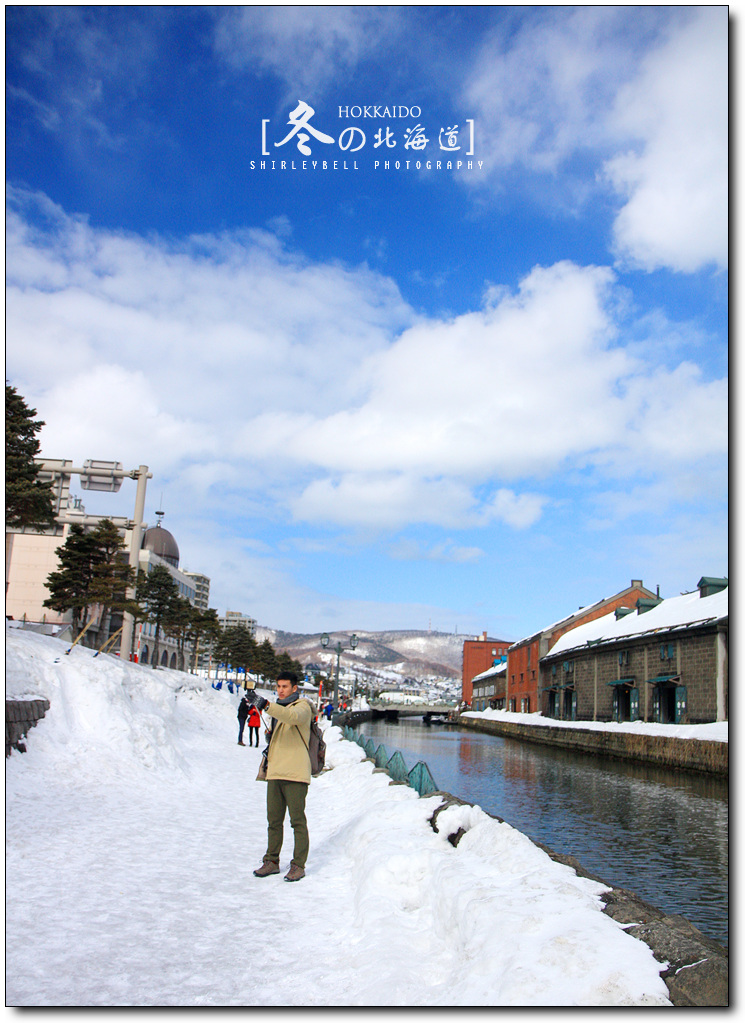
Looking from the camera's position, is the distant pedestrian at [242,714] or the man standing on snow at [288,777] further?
the distant pedestrian at [242,714]

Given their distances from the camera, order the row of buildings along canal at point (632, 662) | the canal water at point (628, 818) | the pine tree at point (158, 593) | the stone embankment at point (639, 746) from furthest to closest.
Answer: the pine tree at point (158, 593), the row of buildings along canal at point (632, 662), the stone embankment at point (639, 746), the canal water at point (628, 818)

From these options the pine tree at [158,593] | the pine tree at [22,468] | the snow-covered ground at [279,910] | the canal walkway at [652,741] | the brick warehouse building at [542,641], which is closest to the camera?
the snow-covered ground at [279,910]

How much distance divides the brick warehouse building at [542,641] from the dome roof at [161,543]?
6338 centimetres

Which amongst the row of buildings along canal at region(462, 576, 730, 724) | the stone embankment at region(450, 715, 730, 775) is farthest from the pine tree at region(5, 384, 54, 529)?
the stone embankment at region(450, 715, 730, 775)

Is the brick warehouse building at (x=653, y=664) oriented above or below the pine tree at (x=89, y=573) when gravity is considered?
below

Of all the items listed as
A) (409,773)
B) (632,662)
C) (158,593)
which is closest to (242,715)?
(409,773)

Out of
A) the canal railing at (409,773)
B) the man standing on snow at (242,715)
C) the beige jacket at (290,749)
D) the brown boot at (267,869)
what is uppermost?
the beige jacket at (290,749)

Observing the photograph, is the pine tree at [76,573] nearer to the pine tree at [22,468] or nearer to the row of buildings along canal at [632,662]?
the pine tree at [22,468]

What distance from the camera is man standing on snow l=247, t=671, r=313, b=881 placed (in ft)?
22.0

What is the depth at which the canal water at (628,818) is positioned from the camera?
1116cm

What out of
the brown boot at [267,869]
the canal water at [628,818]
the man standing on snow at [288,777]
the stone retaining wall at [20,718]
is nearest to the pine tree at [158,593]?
the canal water at [628,818]

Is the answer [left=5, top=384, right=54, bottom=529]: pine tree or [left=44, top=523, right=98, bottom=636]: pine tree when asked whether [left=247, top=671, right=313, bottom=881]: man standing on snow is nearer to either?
[left=5, top=384, right=54, bottom=529]: pine tree

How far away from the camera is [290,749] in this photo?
679 centimetres

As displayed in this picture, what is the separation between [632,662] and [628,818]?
83.6 ft
